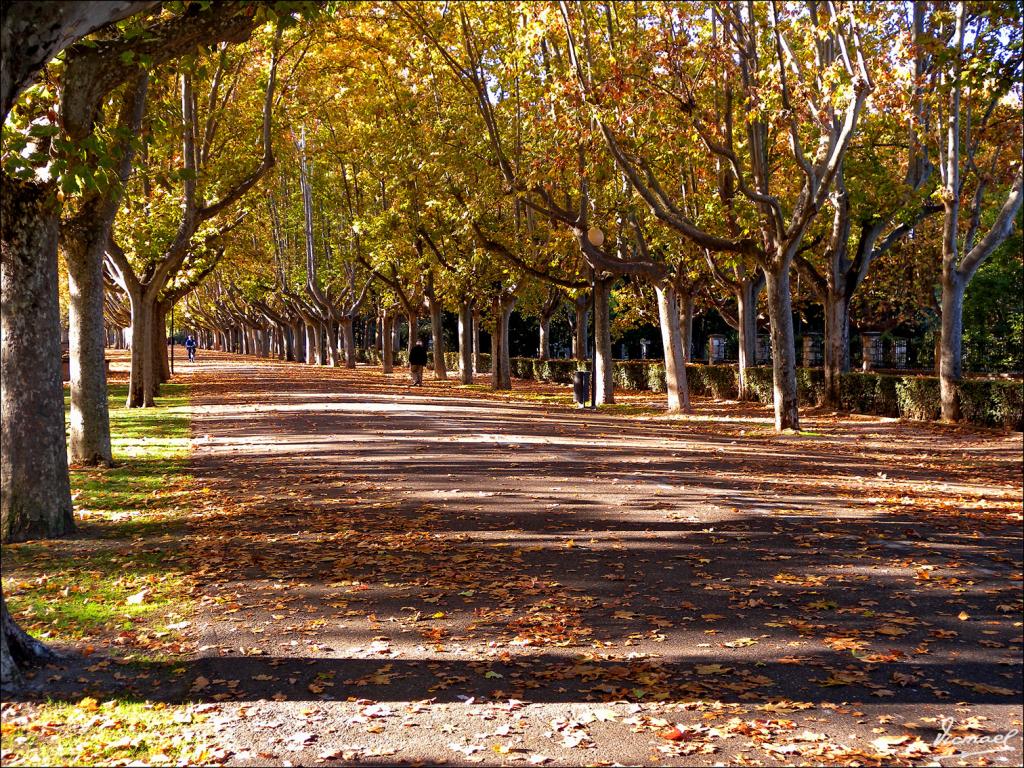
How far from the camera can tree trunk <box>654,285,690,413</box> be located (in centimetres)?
2403

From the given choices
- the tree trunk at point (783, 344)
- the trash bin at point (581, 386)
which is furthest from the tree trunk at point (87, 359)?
the trash bin at point (581, 386)

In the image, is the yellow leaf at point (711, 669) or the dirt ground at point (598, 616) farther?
the yellow leaf at point (711, 669)

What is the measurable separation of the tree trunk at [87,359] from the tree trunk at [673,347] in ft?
44.3

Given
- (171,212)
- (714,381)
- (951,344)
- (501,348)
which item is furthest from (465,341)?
(951,344)

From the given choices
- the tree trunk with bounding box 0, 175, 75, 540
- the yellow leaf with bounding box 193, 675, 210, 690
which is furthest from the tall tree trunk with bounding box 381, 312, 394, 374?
the yellow leaf with bounding box 193, 675, 210, 690

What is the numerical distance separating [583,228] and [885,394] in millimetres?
8058

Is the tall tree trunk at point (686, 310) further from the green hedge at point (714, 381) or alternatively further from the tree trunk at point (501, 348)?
the tree trunk at point (501, 348)

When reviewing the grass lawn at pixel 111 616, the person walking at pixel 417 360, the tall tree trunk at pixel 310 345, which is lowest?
the grass lawn at pixel 111 616

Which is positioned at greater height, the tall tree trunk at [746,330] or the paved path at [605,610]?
the tall tree trunk at [746,330]

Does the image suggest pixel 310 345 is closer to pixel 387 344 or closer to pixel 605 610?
pixel 387 344

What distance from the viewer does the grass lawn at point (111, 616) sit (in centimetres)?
462

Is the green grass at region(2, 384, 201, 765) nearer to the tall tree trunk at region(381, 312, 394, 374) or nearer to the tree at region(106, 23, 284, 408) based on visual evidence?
the tree at region(106, 23, 284, 408)

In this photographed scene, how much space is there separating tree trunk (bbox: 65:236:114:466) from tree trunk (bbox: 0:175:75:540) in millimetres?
4005

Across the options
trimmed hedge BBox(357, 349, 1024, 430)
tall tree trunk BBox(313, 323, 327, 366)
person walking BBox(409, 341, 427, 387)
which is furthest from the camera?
tall tree trunk BBox(313, 323, 327, 366)
